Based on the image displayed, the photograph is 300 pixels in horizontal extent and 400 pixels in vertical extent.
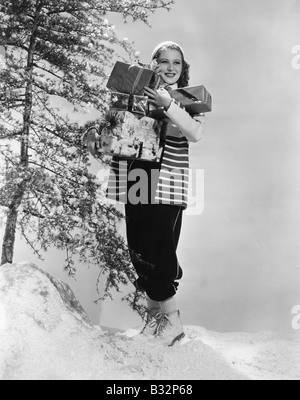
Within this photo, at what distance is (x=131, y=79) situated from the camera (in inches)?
80.1

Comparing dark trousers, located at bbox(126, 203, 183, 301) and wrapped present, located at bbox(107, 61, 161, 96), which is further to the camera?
dark trousers, located at bbox(126, 203, 183, 301)

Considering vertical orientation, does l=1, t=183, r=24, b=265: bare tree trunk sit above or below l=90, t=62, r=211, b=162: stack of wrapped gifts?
below

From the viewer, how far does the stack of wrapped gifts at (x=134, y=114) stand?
2.04 m

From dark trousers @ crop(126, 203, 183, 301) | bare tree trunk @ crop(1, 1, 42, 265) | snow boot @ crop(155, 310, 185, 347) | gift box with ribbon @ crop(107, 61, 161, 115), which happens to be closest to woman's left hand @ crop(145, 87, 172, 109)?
gift box with ribbon @ crop(107, 61, 161, 115)

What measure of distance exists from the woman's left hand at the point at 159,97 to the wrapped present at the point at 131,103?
0.09 ft

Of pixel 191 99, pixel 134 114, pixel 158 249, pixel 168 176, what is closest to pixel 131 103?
pixel 134 114

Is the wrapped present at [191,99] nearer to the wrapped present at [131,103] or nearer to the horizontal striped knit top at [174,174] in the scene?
the wrapped present at [131,103]

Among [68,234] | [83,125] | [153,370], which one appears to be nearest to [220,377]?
[153,370]

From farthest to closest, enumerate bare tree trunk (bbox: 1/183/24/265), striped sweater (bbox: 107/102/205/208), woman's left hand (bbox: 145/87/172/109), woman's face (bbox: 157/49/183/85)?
bare tree trunk (bbox: 1/183/24/265)
woman's face (bbox: 157/49/183/85)
striped sweater (bbox: 107/102/205/208)
woman's left hand (bbox: 145/87/172/109)

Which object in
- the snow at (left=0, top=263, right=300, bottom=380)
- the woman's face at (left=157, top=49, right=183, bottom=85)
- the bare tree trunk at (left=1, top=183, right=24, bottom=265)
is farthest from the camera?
the bare tree trunk at (left=1, top=183, right=24, bottom=265)

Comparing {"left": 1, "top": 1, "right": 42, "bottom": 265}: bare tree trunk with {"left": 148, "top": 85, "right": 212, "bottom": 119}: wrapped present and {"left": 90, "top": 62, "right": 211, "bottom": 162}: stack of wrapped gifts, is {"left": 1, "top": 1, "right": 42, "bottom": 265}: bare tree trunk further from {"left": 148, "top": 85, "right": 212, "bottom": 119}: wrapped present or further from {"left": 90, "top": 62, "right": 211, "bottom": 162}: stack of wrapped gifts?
{"left": 148, "top": 85, "right": 212, "bottom": 119}: wrapped present

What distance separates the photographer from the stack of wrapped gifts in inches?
80.1

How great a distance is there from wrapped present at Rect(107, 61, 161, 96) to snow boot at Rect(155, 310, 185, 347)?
3.44ft
